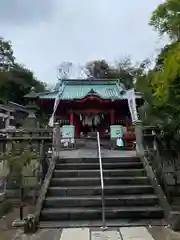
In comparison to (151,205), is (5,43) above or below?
above

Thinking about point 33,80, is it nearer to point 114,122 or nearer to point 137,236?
point 114,122

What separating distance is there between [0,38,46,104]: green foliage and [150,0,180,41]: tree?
33.3m

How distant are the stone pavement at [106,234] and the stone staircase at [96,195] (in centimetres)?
37

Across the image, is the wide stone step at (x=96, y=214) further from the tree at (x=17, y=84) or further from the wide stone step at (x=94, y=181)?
the tree at (x=17, y=84)

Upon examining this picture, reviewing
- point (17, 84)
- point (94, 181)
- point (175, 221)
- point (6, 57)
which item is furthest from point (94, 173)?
point (6, 57)

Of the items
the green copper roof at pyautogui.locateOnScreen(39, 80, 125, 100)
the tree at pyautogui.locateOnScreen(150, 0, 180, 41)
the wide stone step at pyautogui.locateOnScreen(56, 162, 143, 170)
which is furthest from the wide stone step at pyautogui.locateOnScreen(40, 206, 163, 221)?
the green copper roof at pyautogui.locateOnScreen(39, 80, 125, 100)

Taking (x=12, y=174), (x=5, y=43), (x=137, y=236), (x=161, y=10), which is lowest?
(x=137, y=236)

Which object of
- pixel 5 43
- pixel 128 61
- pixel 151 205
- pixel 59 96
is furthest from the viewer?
pixel 5 43

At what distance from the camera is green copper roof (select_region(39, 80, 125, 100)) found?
756 inches

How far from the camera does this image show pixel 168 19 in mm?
6023

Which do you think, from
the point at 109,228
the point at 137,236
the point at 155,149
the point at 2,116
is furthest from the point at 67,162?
the point at 2,116

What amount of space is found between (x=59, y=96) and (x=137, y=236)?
13756 millimetres

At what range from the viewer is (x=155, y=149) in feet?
29.8

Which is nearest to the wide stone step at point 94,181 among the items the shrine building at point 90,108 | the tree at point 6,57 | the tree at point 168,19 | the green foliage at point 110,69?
the tree at point 168,19
